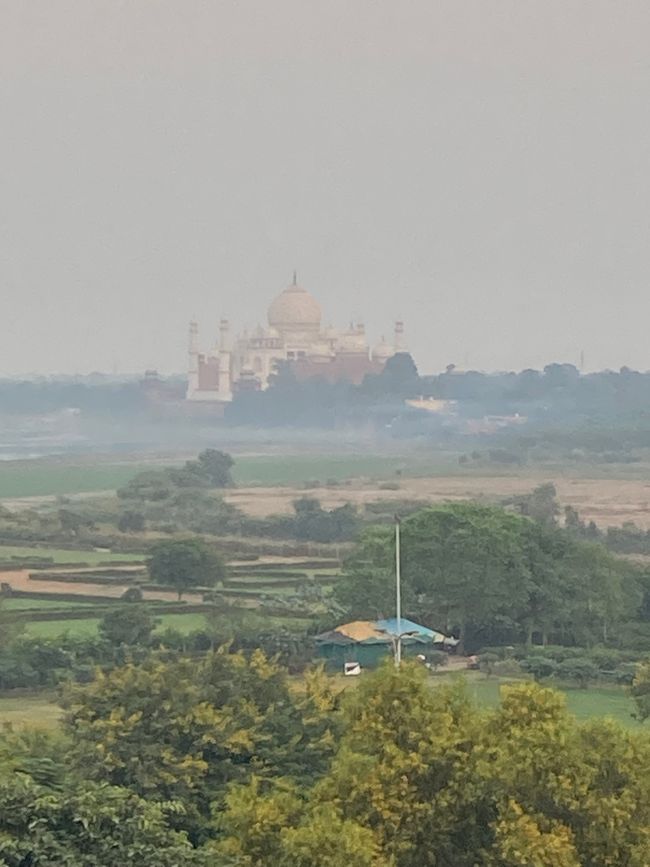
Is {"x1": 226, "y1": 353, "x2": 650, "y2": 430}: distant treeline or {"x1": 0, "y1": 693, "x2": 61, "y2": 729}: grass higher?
{"x1": 226, "y1": 353, "x2": 650, "y2": 430}: distant treeline

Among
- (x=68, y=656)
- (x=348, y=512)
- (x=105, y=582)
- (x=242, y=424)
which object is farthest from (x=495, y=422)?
(x=68, y=656)

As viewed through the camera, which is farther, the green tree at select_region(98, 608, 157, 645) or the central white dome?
Answer: the central white dome

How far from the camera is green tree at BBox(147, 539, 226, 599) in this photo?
27.4 metres

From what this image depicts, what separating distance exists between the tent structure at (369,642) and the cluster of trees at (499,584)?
91 centimetres

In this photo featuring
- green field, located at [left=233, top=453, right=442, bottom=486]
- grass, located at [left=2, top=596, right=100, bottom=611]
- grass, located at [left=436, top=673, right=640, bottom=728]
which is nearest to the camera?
grass, located at [left=436, top=673, right=640, bottom=728]

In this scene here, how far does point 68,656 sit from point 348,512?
54.9ft

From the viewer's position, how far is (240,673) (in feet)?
45.0

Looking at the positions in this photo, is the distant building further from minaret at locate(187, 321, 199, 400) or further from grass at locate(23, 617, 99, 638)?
grass at locate(23, 617, 99, 638)

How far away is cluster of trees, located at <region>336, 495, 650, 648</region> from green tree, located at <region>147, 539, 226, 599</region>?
2.78 m

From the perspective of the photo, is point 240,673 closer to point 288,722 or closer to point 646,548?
point 288,722

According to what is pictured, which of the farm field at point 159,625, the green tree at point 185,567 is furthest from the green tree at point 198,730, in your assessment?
the green tree at point 185,567

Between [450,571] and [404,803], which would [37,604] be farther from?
[404,803]

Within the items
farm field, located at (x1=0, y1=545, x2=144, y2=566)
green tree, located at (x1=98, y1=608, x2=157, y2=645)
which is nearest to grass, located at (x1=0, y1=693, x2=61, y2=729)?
green tree, located at (x1=98, y1=608, x2=157, y2=645)

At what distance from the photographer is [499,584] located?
2378 cm
